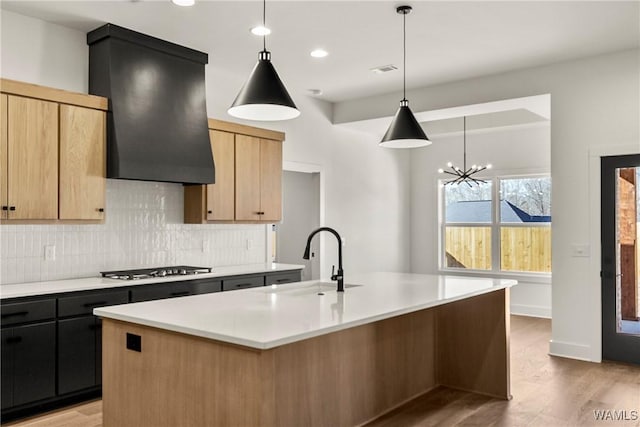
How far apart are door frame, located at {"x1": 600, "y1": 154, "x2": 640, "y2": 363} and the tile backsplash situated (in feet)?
11.8

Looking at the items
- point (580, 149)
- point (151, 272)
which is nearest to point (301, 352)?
point (151, 272)

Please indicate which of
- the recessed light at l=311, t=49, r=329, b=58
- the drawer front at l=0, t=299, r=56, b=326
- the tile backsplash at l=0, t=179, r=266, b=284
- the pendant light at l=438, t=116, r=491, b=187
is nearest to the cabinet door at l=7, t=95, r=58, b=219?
the tile backsplash at l=0, t=179, r=266, b=284

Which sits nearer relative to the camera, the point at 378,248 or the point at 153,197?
the point at 153,197

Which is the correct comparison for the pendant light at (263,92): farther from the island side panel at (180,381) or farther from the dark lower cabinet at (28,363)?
the dark lower cabinet at (28,363)

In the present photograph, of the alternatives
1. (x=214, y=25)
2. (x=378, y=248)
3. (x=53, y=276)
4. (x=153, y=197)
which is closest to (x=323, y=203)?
(x=378, y=248)

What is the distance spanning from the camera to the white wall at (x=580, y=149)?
4.95 metres

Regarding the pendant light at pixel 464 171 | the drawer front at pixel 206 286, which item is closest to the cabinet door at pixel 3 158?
the drawer front at pixel 206 286

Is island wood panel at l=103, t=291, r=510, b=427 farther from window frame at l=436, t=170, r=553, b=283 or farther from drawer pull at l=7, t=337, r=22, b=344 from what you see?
window frame at l=436, t=170, r=553, b=283

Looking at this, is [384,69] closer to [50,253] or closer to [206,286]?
[206,286]

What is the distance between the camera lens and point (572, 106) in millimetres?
5223

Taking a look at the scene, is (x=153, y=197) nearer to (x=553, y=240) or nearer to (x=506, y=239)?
(x=553, y=240)

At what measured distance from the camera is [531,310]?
761cm

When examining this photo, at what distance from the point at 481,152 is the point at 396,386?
5302 millimetres

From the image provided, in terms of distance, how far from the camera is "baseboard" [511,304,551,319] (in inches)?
294
